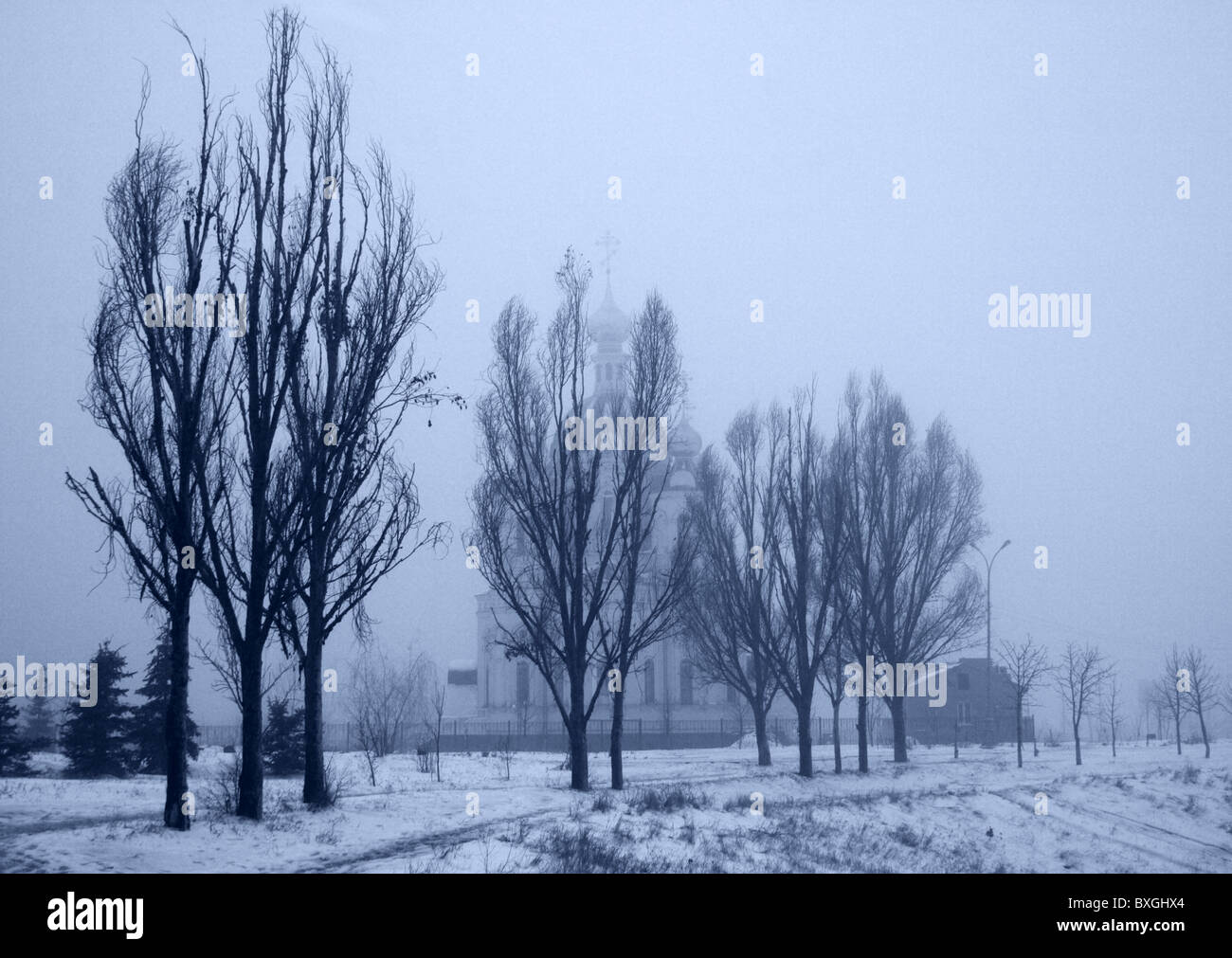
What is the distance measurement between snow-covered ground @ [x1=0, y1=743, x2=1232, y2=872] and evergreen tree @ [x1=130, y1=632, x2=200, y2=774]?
1.16 m

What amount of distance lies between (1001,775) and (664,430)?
16.0 metres

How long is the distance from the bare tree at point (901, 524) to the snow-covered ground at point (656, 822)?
4565 mm

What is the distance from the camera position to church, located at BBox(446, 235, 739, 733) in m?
59.2

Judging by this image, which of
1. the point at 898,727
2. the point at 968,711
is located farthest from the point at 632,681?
the point at 898,727

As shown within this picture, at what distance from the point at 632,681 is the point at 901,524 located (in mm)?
28557

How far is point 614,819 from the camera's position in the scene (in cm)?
1636

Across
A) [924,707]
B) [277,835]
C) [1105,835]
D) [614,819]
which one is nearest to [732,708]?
[924,707]

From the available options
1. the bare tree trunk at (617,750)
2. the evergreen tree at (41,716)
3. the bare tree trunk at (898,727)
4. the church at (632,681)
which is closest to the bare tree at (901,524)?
the bare tree trunk at (898,727)

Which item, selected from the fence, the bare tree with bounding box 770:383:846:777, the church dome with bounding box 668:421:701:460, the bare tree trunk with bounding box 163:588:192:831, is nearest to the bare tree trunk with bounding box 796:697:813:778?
the bare tree with bounding box 770:383:846:777

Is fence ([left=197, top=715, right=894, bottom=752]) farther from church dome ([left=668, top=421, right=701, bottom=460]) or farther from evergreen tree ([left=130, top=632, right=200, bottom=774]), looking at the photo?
evergreen tree ([left=130, top=632, right=200, bottom=774])

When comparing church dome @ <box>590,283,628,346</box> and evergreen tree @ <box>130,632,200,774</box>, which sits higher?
church dome @ <box>590,283,628,346</box>

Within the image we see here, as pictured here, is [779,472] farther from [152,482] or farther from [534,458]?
[152,482]

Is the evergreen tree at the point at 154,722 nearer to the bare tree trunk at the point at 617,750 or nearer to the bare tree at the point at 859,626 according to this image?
the bare tree trunk at the point at 617,750

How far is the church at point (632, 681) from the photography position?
5925 cm
